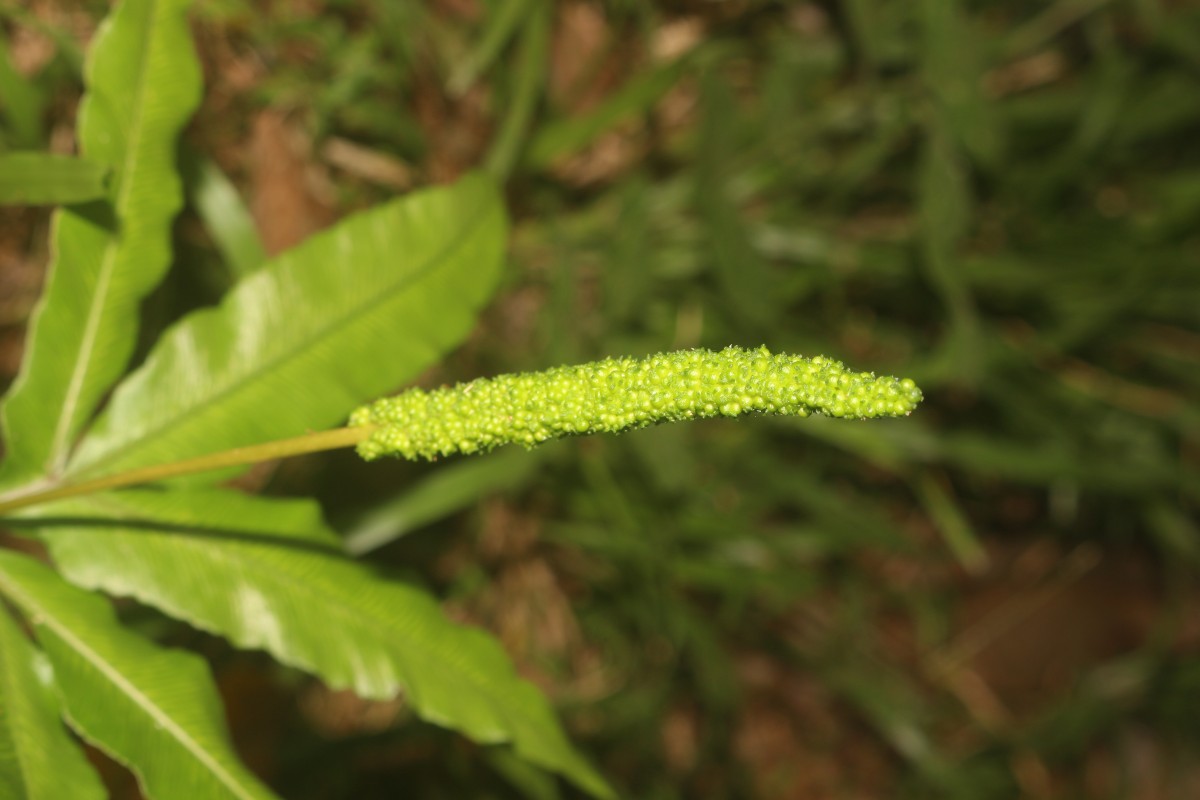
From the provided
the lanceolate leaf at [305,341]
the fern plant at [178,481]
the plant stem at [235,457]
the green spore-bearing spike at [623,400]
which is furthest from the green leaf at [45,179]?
the green spore-bearing spike at [623,400]

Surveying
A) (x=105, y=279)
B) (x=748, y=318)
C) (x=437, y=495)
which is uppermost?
(x=105, y=279)

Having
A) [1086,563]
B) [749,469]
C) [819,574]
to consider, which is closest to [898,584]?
[819,574]

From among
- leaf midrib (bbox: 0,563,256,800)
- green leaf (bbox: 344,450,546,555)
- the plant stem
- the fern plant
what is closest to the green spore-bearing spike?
the plant stem

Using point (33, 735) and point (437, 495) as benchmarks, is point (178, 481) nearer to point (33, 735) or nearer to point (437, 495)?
point (33, 735)

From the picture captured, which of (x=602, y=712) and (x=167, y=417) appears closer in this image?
(x=167, y=417)

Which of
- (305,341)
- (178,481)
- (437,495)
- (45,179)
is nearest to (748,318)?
(437,495)

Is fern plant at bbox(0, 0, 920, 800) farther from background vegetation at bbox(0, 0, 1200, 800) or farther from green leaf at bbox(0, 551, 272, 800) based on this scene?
background vegetation at bbox(0, 0, 1200, 800)

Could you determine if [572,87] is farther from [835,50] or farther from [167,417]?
[167,417]

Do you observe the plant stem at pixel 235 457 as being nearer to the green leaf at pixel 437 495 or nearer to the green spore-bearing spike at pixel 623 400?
the green spore-bearing spike at pixel 623 400
